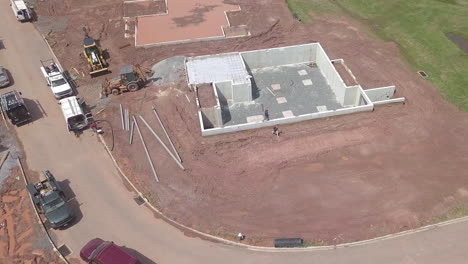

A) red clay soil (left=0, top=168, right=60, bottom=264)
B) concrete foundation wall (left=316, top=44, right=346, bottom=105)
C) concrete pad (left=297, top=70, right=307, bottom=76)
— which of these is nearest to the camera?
red clay soil (left=0, top=168, right=60, bottom=264)

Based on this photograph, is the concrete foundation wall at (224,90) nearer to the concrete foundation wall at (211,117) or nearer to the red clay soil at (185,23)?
the concrete foundation wall at (211,117)

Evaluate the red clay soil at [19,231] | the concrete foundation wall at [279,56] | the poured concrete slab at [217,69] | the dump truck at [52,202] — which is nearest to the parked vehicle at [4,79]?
the red clay soil at [19,231]

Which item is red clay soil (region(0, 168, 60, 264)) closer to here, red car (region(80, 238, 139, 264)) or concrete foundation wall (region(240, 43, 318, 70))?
red car (region(80, 238, 139, 264))

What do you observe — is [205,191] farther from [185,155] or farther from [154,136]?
[154,136]

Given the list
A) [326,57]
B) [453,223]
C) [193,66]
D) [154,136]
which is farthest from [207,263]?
[326,57]

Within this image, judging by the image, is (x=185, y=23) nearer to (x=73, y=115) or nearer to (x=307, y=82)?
(x=307, y=82)

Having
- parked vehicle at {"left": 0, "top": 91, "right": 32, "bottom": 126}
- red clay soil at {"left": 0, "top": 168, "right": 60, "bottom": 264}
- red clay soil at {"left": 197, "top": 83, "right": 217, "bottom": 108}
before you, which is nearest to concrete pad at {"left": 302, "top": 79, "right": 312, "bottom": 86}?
red clay soil at {"left": 197, "top": 83, "right": 217, "bottom": 108}
